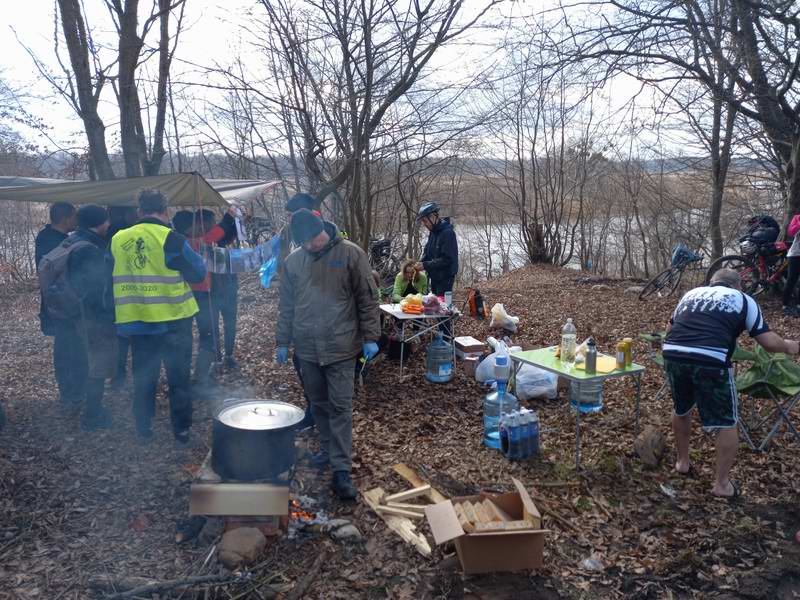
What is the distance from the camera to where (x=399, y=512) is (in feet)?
11.2

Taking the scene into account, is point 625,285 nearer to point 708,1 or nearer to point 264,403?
point 708,1

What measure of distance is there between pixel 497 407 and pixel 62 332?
3.75 m

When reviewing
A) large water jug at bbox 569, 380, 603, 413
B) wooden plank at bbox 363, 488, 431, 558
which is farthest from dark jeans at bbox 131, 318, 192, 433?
large water jug at bbox 569, 380, 603, 413

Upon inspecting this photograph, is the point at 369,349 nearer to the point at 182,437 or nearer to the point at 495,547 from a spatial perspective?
the point at 495,547

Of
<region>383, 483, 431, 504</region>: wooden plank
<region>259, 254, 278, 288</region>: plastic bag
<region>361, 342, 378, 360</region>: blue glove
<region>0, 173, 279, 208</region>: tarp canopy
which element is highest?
<region>0, 173, 279, 208</region>: tarp canopy

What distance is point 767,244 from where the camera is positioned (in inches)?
318

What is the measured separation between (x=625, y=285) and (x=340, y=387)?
923 centimetres

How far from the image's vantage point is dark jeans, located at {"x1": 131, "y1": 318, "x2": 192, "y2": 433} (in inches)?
161

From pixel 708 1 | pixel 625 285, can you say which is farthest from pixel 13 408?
pixel 625 285

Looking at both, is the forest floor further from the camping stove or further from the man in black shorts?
the man in black shorts

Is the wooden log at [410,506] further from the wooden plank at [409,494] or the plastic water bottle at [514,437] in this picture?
the plastic water bottle at [514,437]

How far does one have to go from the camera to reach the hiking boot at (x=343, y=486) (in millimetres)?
3541

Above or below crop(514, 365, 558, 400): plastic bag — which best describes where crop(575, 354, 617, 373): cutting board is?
above

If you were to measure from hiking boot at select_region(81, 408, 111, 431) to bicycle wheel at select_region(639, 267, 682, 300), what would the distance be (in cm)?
844
